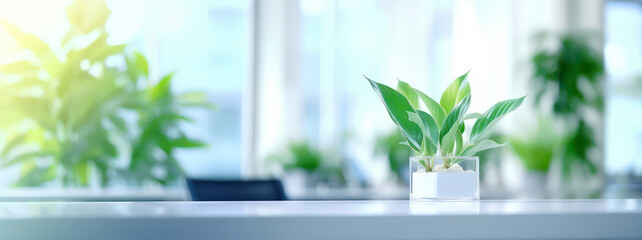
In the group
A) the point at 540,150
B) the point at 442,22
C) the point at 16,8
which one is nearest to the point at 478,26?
the point at 442,22

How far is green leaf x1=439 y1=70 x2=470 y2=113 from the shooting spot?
4.22 ft

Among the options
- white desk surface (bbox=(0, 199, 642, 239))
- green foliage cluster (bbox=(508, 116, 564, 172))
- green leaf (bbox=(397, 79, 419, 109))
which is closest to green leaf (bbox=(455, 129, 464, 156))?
green leaf (bbox=(397, 79, 419, 109))

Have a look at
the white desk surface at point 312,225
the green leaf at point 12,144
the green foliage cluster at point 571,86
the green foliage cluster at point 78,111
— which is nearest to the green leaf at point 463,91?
the white desk surface at point 312,225

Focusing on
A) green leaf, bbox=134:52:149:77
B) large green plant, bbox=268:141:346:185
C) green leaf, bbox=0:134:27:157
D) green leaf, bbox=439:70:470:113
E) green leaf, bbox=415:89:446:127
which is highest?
green leaf, bbox=134:52:149:77

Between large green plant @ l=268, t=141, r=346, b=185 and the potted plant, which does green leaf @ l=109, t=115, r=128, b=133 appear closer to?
large green plant @ l=268, t=141, r=346, b=185

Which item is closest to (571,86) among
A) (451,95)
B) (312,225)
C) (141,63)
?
(141,63)

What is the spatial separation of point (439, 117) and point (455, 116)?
6 centimetres

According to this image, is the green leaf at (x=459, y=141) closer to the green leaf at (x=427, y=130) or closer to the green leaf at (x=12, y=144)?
the green leaf at (x=427, y=130)

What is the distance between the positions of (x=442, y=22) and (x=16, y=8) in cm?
334

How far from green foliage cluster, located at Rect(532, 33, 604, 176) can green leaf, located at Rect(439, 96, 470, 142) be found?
4134mm

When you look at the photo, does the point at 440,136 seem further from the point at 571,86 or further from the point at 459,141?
the point at 571,86

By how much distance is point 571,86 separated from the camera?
16.5 ft

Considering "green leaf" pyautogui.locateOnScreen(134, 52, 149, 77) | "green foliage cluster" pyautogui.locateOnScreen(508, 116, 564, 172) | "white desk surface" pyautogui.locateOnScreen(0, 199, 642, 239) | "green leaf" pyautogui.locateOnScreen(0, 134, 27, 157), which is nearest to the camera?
"white desk surface" pyautogui.locateOnScreen(0, 199, 642, 239)

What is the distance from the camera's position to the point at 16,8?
439 cm
